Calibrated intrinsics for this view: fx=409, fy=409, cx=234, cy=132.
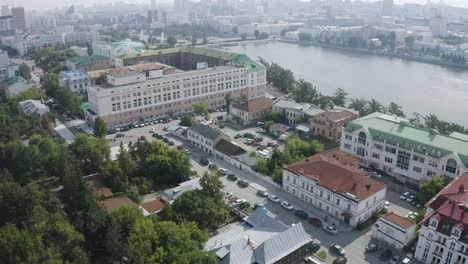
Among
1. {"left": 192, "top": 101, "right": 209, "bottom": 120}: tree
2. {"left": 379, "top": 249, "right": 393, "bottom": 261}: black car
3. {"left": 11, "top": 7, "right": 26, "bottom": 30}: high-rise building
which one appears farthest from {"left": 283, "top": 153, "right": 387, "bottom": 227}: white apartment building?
{"left": 11, "top": 7, "right": 26, "bottom": 30}: high-rise building

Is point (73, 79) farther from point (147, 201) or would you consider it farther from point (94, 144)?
point (147, 201)

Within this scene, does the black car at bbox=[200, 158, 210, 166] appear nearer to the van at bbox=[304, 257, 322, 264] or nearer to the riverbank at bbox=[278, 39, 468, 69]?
the van at bbox=[304, 257, 322, 264]

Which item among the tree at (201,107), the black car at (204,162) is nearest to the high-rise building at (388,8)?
the tree at (201,107)

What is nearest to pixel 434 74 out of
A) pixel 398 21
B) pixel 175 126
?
pixel 175 126

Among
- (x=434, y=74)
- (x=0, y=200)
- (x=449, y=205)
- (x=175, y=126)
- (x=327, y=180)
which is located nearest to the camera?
(x=449, y=205)

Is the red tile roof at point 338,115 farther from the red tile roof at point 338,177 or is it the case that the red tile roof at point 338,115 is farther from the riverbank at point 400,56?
the riverbank at point 400,56

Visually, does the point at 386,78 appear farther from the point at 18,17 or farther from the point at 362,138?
the point at 18,17

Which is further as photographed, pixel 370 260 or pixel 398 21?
pixel 398 21
